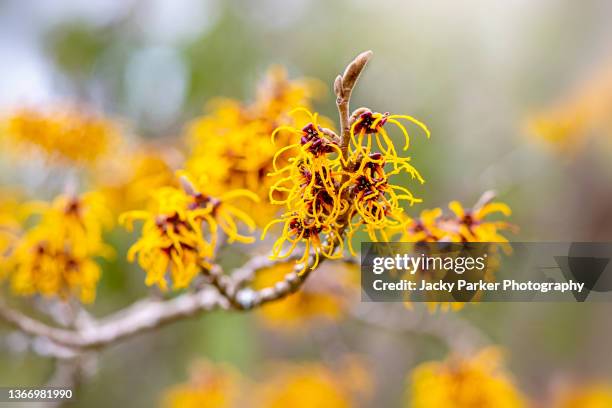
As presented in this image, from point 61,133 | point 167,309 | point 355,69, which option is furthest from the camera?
point 61,133

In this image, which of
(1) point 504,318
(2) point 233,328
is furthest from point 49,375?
(1) point 504,318

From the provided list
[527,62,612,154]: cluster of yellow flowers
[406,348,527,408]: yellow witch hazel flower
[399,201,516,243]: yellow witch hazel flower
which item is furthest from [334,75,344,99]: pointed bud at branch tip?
[527,62,612,154]: cluster of yellow flowers

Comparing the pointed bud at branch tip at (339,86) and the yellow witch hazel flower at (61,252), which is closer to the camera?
the pointed bud at branch tip at (339,86)

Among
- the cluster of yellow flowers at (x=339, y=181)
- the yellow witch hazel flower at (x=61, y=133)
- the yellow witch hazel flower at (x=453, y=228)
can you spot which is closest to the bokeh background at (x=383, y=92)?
the yellow witch hazel flower at (x=61, y=133)

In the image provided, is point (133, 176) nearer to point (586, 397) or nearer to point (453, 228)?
point (453, 228)

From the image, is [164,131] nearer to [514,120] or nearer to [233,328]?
[233,328]

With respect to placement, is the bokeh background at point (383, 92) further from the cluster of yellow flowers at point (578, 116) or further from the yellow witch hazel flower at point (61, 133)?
the yellow witch hazel flower at point (61, 133)

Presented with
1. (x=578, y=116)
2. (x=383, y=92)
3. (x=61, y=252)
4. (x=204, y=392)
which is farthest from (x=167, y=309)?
(x=578, y=116)
